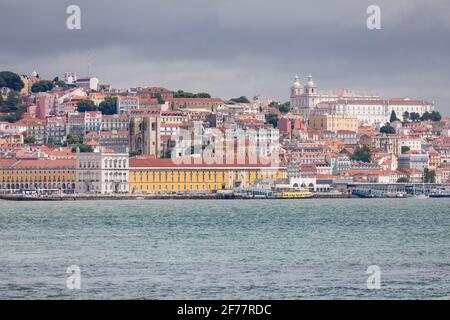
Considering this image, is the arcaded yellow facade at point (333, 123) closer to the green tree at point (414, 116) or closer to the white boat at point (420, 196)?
the green tree at point (414, 116)

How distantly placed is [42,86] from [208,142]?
1140 inches

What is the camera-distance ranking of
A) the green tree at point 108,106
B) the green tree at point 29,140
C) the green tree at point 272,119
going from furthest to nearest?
the green tree at point 272,119 → the green tree at point 108,106 → the green tree at point 29,140

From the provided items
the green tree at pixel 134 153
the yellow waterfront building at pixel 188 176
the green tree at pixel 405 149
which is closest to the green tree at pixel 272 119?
the green tree at pixel 405 149

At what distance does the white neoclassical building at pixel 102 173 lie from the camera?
251 feet

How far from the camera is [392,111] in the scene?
123 metres

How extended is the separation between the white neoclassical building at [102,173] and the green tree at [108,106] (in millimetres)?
28299

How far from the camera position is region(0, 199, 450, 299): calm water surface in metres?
19.8

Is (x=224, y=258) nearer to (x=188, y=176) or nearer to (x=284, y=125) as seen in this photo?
(x=188, y=176)

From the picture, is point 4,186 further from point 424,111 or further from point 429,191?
point 424,111

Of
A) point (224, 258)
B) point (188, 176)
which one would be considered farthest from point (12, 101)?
point (224, 258)

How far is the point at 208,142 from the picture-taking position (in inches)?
3543
